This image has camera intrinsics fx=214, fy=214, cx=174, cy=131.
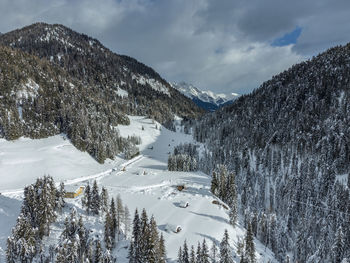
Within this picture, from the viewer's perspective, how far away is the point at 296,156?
117m

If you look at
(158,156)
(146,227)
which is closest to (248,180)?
(158,156)

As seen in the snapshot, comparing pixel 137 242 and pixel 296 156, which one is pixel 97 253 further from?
pixel 296 156

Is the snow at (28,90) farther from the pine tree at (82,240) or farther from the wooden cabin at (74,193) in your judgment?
the pine tree at (82,240)

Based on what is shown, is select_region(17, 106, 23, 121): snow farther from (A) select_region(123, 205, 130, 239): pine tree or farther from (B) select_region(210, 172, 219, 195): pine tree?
(B) select_region(210, 172, 219, 195): pine tree

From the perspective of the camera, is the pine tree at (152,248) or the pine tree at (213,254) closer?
the pine tree at (152,248)

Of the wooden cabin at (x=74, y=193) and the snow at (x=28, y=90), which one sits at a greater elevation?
the snow at (x=28, y=90)

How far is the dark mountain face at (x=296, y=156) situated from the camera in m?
74.9

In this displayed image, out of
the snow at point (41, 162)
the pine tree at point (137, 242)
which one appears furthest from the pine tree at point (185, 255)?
the snow at point (41, 162)

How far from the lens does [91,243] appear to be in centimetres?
3766

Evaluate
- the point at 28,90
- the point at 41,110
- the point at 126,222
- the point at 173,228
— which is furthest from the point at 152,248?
the point at 28,90

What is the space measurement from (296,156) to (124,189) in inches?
3752

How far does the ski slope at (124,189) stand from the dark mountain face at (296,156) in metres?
16.5

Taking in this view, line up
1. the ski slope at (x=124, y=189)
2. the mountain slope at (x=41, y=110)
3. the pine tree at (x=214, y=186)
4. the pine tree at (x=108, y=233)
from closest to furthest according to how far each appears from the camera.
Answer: the pine tree at (x=108, y=233) < the ski slope at (x=124, y=189) < the pine tree at (x=214, y=186) < the mountain slope at (x=41, y=110)

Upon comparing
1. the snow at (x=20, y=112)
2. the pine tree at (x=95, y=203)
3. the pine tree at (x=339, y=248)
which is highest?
the snow at (x=20, y=112)
